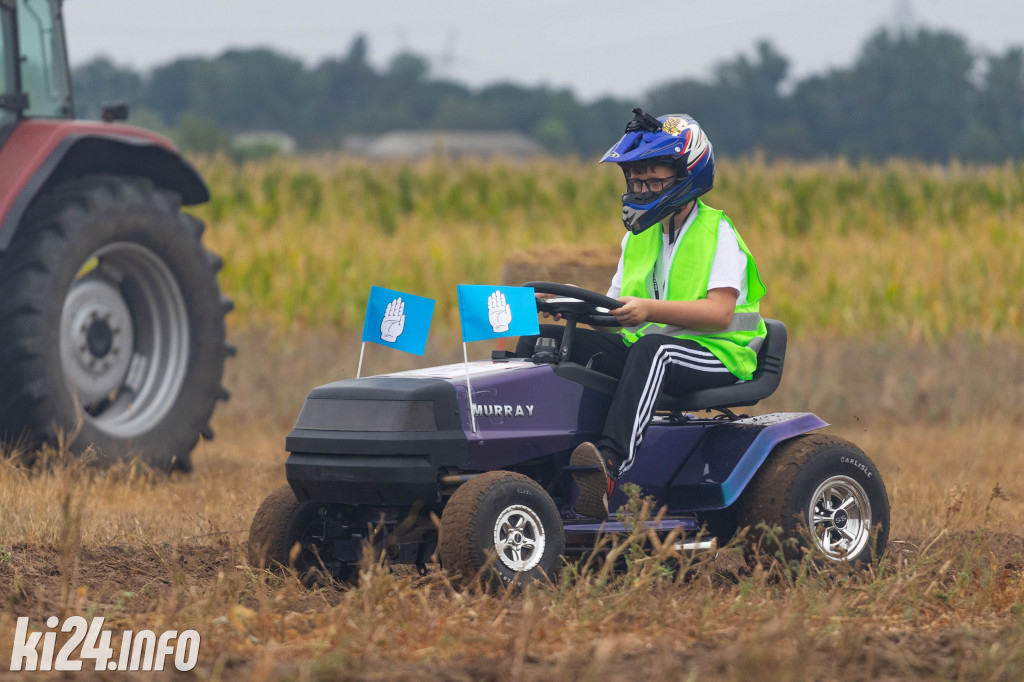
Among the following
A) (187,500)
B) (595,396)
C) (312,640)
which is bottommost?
(187,500)

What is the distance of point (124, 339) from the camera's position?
26.8 ft

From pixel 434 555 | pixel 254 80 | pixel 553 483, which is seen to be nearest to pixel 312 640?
pixel 434 555

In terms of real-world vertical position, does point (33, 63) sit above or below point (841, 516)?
above

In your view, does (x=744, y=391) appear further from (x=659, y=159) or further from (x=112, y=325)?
(x=112, y=325)

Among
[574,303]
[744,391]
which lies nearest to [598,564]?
[744,391]

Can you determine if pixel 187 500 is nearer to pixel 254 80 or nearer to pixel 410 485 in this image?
pixel 410 485

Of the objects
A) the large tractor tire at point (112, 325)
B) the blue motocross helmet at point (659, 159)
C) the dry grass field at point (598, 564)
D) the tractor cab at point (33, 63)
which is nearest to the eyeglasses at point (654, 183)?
the blue motocross helmet at point (659, 159)

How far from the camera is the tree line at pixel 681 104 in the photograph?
151 ft

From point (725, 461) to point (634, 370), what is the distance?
2.08ft

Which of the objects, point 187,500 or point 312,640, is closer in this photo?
point 312,640

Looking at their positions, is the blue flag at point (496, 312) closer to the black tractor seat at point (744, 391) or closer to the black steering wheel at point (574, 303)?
the black steering wheel at point (574, 303)

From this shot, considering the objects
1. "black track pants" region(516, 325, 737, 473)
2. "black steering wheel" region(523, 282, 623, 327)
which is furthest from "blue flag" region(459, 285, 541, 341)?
"black track pants" region(516, 325, 737, 473)

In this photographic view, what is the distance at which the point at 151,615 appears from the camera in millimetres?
4191

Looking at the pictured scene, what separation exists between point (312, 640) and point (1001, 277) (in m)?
12.0
